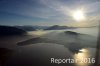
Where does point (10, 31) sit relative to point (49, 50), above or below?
above

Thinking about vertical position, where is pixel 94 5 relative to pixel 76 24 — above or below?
above

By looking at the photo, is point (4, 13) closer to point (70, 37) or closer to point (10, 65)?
point (10, 65)

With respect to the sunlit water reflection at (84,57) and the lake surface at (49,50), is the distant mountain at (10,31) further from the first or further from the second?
the sunlit water reflection at (84,57)

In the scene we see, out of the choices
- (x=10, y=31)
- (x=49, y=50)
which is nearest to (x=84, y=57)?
(x=49, y=50)

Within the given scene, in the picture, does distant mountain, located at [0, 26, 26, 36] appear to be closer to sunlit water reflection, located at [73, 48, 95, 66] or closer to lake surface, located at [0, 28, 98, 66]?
lake surface, located at [0, 28, 98, 66]

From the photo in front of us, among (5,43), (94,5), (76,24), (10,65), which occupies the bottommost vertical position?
(10,65)

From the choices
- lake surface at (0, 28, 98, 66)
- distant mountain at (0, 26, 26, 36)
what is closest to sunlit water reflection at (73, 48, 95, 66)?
lake surface at (0, 28, 98, 66)

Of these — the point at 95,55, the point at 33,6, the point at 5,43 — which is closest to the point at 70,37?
the point at 95,55

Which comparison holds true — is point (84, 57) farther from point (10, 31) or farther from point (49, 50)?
point (10, 31)
